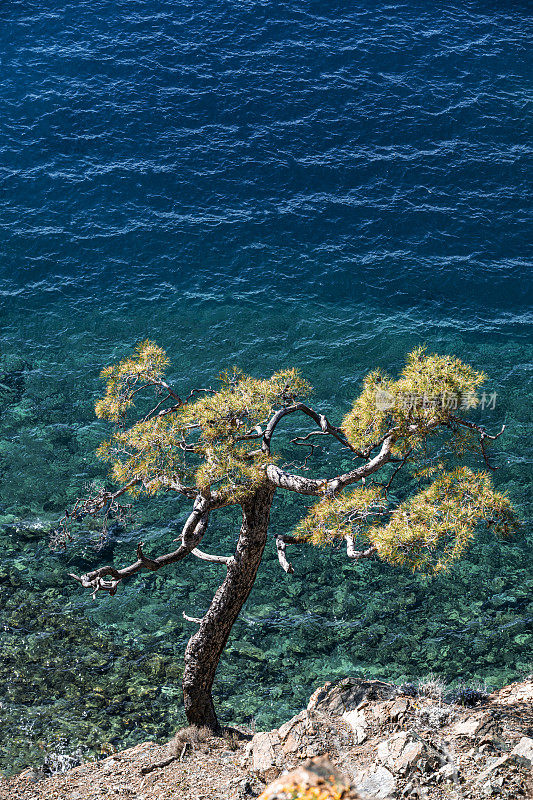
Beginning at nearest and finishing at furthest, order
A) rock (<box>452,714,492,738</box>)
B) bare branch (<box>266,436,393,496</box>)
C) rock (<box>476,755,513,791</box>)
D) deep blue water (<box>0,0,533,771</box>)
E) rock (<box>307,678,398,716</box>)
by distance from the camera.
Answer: rock (<box>476,755,513,791</box>)
rock (<box>452,714,492,738</box>)
bare branch (<box>266,436,393,496</box>)
rock (<box>307,678,398,716</box>)
deep blue water (<box>0,0,533,771</box>)

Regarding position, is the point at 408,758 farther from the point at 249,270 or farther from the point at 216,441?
the point at 249,270

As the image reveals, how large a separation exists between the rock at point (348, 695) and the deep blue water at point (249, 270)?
4.41 meters

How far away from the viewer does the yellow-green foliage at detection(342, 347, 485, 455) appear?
15.9 m

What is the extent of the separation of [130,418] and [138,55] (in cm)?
3472

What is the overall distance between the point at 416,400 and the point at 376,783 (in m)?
7.47

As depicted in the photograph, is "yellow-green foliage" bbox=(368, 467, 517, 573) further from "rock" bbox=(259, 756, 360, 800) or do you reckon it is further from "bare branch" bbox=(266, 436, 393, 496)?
"rock" bbox=(259, 756, 360, 800)

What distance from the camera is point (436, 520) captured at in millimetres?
16219

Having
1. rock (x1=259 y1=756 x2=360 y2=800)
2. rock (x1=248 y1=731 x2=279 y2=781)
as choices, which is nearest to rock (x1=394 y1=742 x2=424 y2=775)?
rock (x1=259 y1=756 x2=360 y2=800)

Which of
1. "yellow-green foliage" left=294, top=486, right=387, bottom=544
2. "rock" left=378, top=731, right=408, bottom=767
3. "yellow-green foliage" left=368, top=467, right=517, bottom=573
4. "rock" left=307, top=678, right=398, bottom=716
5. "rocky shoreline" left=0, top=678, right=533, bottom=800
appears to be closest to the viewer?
"rocky shoreline" left=0, top=678, right=533, bottom=800

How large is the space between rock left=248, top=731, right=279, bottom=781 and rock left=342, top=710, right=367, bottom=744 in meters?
1.72

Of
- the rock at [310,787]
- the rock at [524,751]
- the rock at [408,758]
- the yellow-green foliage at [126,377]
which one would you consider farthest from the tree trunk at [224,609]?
the rock at [524,751]

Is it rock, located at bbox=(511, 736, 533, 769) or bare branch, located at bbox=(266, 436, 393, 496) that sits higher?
bare branch, located at bbox=(266, 436, 393, 496)

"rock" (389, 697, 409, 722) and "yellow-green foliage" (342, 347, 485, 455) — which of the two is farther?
"rock" (389, 697, 409, 722)

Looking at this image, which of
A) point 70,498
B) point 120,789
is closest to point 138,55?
point 70,498
